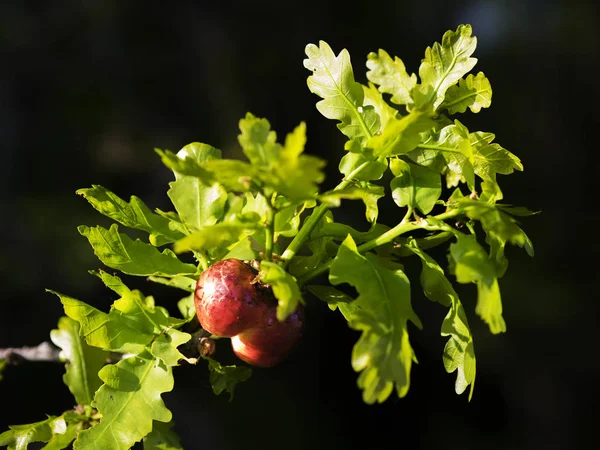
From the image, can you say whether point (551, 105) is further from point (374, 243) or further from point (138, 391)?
point (138, 391)

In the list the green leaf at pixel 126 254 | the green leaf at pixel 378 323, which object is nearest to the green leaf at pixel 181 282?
the green leaf at pixel 126 254

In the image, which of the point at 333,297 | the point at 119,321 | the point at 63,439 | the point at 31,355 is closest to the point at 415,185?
the point at 333,297

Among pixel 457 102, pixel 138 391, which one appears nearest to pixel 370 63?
pixel 457 102

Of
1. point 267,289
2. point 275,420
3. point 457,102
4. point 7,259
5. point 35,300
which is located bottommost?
point 275,420

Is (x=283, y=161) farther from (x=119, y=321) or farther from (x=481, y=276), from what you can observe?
(x=119, y=321)

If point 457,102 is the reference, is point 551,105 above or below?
below

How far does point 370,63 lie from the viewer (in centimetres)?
70

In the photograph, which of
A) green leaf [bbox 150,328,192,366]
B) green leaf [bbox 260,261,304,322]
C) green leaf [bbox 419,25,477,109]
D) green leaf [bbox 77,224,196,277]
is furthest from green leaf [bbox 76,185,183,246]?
green leaf [bbox 419,25,477,109]

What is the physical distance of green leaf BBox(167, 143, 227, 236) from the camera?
0.79m

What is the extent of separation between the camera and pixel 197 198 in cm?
80

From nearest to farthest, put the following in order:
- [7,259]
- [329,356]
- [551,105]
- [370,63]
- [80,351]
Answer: [370,63] < [80,351] < [7,259] < [329,356] < [551,105]

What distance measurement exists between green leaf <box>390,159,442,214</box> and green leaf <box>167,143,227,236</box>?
0.21m

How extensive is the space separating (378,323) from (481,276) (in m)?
0.11

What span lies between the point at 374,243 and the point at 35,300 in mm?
1518
